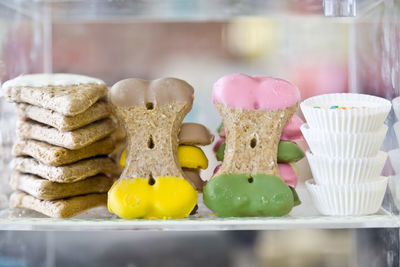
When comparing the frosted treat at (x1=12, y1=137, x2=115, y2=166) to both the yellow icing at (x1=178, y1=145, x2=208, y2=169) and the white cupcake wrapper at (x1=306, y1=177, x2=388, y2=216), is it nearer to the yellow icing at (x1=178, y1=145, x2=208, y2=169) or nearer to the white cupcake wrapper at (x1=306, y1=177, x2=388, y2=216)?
the yellow icing at (x1=178, y1=145, x2=208, y2=169)

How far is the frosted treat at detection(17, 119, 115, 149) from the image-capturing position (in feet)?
2.89

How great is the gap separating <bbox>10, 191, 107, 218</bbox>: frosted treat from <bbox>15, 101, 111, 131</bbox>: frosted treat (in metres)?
0.15

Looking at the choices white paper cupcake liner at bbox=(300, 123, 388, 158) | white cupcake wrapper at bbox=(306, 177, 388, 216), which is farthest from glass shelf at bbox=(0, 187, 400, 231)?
white paper cupcake liner at bbox=(300, 123, 388, 158)

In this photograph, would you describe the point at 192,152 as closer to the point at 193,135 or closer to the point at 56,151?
the point at 193,135

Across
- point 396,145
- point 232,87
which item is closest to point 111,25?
point 232,87

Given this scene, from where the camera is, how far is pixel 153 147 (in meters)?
0.92

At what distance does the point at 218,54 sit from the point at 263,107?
0.40 m

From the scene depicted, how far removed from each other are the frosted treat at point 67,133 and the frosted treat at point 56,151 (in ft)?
0.04

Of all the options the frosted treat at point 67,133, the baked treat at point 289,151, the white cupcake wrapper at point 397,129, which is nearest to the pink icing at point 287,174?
the baked treat at point 289,151

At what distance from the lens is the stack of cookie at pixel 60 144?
0.89 meters

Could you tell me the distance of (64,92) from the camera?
3.02ft

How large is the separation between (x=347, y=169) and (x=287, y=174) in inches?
4.8

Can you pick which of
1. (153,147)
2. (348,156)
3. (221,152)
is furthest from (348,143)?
(153,147)

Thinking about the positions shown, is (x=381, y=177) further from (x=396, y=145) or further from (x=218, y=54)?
(x=218, y=54)
